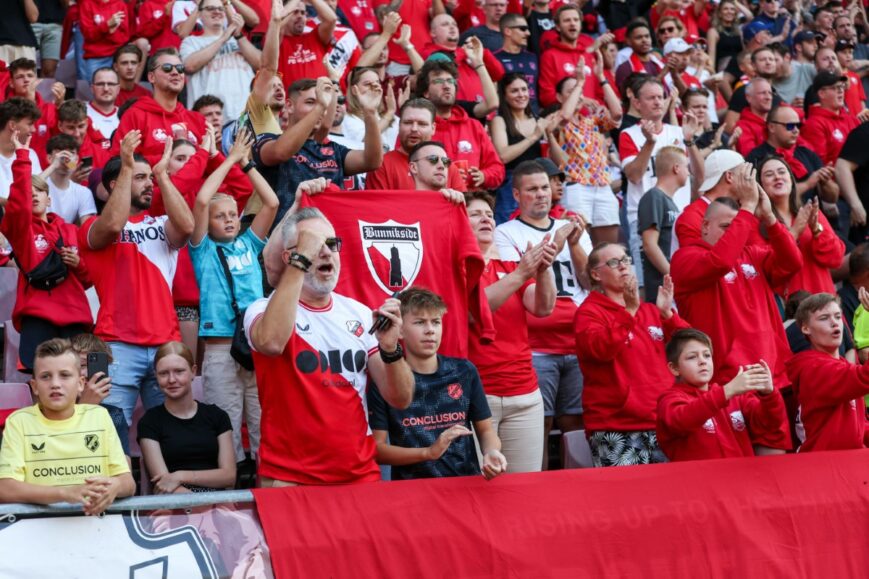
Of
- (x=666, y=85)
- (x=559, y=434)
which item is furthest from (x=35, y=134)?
(x=666, y=85)

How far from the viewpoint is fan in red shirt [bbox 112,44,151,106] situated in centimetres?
1124

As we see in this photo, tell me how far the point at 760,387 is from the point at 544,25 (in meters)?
8.58

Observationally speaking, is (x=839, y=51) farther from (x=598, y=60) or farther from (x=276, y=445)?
(x=276, y=445)

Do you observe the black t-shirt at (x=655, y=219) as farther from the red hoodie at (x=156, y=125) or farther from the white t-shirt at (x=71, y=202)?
the white t-shirt at (x=71, y=202)

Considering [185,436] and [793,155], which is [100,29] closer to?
[185,436]

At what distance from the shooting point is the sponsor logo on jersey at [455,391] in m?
6.29

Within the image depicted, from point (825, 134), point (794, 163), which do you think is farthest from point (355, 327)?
point (825, 134)

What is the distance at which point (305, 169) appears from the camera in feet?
27.6

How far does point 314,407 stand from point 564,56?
8564 millimetres

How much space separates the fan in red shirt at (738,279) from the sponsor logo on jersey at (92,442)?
3864 millimetres

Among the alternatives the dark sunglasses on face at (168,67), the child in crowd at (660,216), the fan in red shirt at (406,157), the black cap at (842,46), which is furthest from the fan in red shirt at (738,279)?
the black cap at (842,46)

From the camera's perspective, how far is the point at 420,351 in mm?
6270

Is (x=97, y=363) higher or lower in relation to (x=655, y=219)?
lower

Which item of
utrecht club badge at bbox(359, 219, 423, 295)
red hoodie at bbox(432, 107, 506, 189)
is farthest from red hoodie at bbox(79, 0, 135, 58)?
utrecht club badge at bbox(359, 219, 423, 295)
